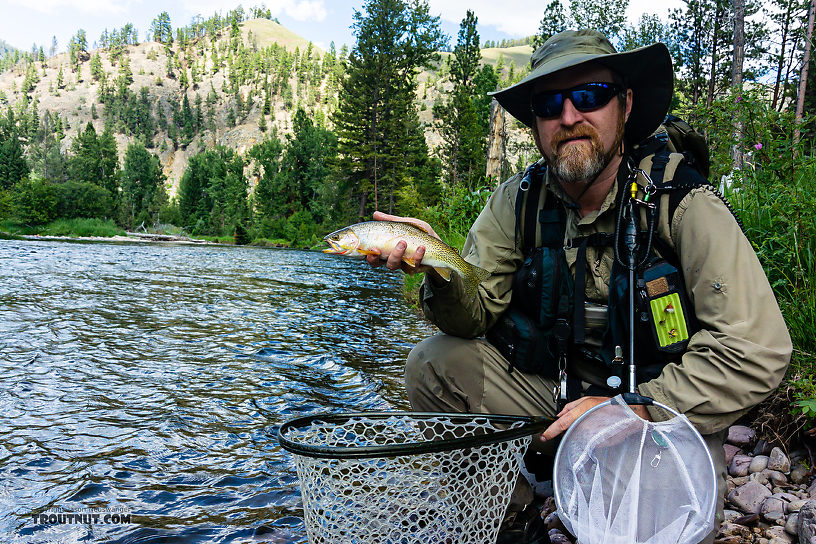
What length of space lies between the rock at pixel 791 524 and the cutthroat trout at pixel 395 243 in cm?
179

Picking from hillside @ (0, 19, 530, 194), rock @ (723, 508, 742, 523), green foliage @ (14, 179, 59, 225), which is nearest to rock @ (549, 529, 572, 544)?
rock @ (723, 508, 742, 523)

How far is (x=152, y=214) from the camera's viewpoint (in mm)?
70875

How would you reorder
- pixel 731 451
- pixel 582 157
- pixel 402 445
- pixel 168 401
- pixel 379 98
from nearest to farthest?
1. pixel 402 445
2. pixel 582 157
3. pixel 731 451
4. pixel 168 401
5. pixel 379 98

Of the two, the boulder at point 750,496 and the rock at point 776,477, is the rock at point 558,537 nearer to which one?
the boulder at point 750,496

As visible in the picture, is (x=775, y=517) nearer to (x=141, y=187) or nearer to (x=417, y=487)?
(x=417, y=487)

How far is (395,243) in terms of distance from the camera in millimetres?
2461

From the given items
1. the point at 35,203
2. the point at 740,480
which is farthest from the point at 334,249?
the point at 35,203

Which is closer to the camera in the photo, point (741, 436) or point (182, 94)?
point (741, 436)

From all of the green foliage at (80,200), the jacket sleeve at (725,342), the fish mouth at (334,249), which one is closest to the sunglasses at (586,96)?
the jacket sleeve at (725,342)

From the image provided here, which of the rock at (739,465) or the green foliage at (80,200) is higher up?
the green foliage at (80,200)

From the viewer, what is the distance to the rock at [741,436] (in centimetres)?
308

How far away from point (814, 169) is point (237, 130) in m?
160

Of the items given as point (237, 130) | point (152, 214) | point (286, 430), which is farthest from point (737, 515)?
point (237, 130)

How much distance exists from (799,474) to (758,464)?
0.19 m
